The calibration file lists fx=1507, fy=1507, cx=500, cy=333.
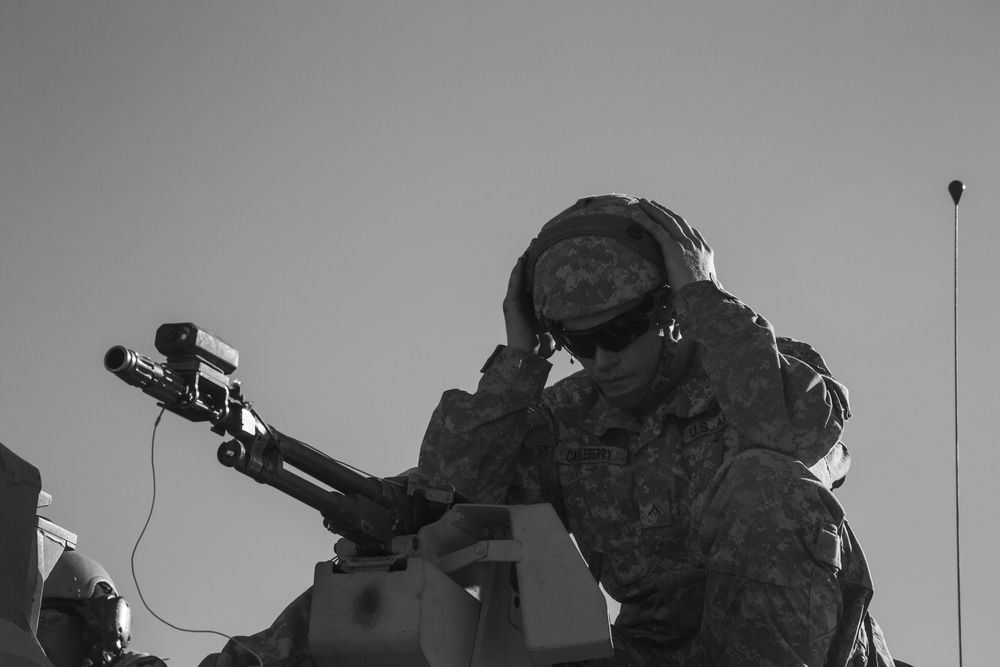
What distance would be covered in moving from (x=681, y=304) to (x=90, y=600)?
3.98m

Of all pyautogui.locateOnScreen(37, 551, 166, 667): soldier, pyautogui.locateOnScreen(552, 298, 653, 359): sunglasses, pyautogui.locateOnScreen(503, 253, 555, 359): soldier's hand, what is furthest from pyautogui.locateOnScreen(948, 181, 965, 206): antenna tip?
pyautogui.locateOnScreen(37, 551, 166, 667): soldier

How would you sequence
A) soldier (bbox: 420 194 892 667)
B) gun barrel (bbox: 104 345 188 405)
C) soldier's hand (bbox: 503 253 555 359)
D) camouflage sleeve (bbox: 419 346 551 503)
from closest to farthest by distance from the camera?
gun barrel (bbox: 104 345 188 405), soldier (bbox: 420 194 892 667), camouflage sleeve (bbox: 419 346 551 503), soldier's hand (bbox: 503 253 555 359)

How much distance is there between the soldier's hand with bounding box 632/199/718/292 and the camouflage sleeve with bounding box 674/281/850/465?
23 cm

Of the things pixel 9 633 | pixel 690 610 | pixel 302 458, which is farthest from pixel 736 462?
pixel 9 633

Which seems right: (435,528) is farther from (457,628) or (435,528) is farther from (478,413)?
(478,413)

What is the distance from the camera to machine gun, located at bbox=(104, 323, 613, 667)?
17.2 feet

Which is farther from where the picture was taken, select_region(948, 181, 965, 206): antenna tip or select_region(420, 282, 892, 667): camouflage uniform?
select_region(948, 181, 965, 206): antenna tip

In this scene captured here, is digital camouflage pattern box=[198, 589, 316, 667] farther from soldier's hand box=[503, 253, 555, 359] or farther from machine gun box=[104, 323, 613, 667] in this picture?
soldier's hand box=[503, 253, 555, 359]

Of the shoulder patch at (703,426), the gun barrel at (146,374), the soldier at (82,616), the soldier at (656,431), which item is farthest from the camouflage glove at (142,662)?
the soldier at (82,616)

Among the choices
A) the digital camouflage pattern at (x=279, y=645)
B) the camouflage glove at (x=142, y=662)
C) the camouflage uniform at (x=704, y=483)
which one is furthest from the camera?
the camouflage uniform at (x=704, y=483)

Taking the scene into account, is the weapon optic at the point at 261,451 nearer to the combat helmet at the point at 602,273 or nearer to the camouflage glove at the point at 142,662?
the camouflage glove at the point at 142,662

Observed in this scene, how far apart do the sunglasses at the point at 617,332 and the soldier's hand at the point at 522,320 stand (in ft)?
0.98

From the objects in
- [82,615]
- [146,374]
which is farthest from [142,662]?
[82,615]

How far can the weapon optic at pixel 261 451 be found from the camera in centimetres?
469
